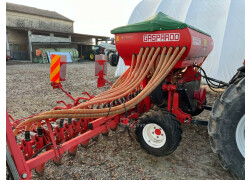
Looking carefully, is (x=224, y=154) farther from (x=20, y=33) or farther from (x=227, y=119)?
(x=20, y=33)

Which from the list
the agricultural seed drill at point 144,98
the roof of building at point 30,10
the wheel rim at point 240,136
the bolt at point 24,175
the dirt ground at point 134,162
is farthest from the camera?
the roof of building at point 30,10

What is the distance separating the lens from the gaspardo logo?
8.43ft

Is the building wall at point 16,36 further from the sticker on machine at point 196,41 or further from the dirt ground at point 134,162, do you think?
the sticker on machine at point 196,41

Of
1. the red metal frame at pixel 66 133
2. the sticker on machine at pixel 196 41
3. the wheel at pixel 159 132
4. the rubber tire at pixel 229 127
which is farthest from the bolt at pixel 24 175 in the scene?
→ the sticker on machine at pixel 196 41

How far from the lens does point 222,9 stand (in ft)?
23.0

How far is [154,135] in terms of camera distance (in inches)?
102

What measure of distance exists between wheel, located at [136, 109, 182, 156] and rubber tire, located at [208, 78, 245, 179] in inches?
25.1

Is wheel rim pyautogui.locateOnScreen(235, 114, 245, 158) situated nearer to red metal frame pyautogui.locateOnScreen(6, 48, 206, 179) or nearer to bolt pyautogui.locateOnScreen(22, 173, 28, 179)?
red metal frame pyautogui.locateOnScreen(6, 48, 206, 179)

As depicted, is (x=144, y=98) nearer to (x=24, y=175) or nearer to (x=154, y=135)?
(x=154, y=135)

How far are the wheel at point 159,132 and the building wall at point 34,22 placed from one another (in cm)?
3019

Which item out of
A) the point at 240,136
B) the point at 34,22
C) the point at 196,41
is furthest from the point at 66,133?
the point at 34,22

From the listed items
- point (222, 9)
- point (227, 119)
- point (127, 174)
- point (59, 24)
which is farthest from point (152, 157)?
point (59, 24)

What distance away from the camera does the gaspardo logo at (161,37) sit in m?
2.57

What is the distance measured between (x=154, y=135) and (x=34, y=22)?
33.5m
